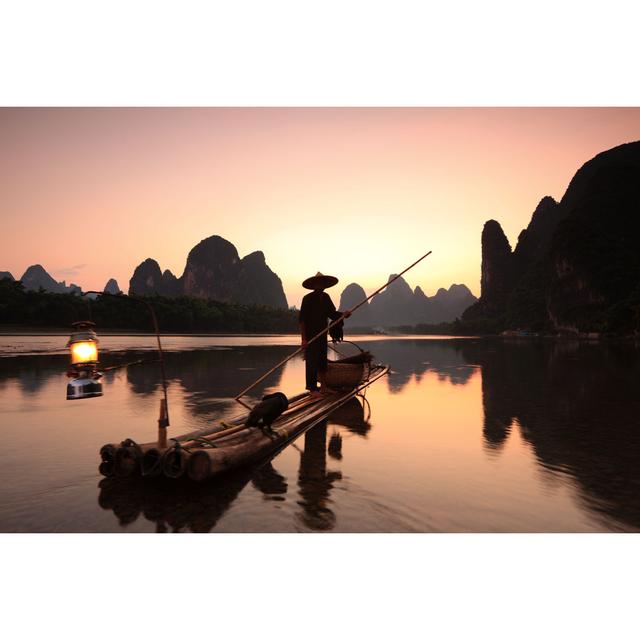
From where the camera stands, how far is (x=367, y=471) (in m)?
5.80

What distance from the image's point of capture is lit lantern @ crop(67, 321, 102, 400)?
3762mm

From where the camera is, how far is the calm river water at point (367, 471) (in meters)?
4.25

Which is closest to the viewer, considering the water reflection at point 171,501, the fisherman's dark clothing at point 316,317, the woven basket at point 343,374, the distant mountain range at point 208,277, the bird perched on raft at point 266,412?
the water reflection at point 171,501

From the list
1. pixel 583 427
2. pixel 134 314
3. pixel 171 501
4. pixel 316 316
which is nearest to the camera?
pixel 171 501

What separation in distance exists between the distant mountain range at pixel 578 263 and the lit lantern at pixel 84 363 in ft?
201

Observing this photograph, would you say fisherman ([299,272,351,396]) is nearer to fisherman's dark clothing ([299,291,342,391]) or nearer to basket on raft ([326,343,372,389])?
fisherman's dark clothing ([299,291,342,391])

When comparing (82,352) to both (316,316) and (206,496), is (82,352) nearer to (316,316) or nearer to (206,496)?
(206,496)

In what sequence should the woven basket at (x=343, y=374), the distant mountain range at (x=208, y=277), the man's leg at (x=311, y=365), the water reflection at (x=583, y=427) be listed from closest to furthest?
1. the water reflection at (x=583, y=427)
2. the man's leg at (x=311, y=365)
3. the woven basket at (x=343, y=374)
4. the distant mountain range at (x=208, y=277)

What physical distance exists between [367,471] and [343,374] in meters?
5.74

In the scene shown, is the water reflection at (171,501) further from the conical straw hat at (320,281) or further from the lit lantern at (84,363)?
the conical straw hat at (320,281)

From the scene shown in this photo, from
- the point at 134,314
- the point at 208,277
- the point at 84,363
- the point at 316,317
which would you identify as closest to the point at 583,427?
the point at 316,317

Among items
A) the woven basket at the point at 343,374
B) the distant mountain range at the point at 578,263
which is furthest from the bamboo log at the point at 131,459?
the distant mountain range at the point at 578,263

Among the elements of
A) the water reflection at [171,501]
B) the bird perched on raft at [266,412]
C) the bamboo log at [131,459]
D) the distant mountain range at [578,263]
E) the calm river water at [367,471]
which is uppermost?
the distant mountain range at [578,263]

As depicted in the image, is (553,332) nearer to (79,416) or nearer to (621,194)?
(621,194)
